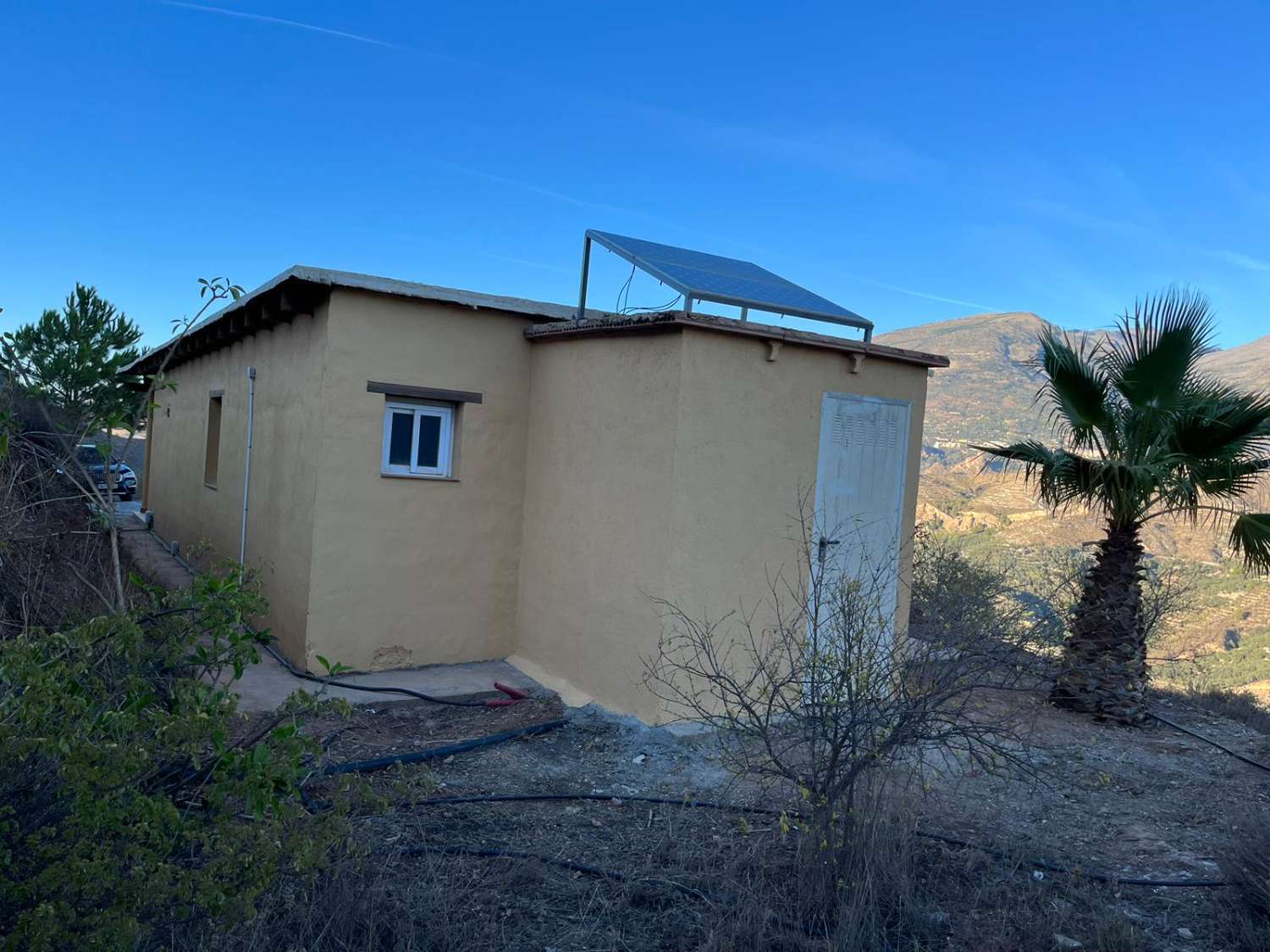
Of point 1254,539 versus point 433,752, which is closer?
point 433,752

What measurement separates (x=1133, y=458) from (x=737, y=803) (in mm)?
5186

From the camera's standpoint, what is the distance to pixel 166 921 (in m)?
3.03

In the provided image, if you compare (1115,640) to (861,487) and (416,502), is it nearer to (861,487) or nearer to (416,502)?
(861,487)

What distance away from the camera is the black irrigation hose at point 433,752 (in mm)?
5746

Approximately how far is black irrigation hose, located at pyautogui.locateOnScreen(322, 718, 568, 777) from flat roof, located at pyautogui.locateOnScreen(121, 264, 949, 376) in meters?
3.01

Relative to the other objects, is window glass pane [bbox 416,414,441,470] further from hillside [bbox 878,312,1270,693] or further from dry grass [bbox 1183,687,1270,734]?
dry grass [bbox 1183,687,1270,734]

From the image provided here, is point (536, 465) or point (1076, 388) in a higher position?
point (1076, 388)

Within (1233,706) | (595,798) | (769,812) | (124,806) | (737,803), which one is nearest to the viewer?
(124,806)

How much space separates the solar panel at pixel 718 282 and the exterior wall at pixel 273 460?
249 cm

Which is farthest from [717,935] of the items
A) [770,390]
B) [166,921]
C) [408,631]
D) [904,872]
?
[408,631]

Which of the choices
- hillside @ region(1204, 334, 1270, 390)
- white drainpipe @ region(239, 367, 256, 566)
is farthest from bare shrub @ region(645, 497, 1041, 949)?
hillside @ region(1204, 334, 1270, 390)

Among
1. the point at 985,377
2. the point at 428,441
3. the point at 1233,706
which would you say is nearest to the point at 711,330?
the point at 428,441

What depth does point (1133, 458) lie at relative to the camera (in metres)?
8.38

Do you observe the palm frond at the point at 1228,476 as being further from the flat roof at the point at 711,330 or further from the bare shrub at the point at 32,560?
the bare shrub at the point at 32,560
